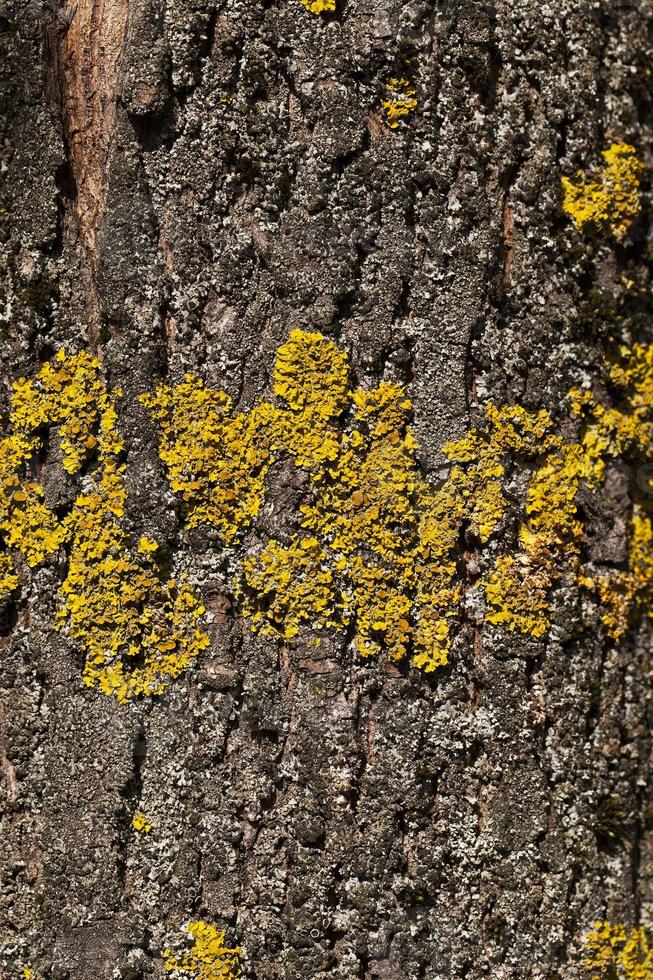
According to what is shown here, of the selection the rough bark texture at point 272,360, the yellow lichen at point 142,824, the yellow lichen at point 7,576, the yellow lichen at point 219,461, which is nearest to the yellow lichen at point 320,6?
the rough bark texture at point 272,360

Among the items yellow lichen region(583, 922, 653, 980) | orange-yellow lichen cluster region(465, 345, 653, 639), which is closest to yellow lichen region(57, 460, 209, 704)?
orange-yellow lichen cluster region(465, 345, 653, 639)

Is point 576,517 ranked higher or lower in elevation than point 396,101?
lower

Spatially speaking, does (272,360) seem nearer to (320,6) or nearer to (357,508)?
(357,508)

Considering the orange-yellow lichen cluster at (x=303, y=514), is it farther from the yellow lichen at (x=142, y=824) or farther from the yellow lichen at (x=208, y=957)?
the yellow lichen at (x=208, y=957)

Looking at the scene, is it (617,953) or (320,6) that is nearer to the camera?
(320,6)

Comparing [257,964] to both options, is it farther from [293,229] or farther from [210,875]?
[293,229]

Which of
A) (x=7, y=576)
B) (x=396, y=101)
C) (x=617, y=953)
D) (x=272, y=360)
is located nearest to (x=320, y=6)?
(x=396, y=101)
